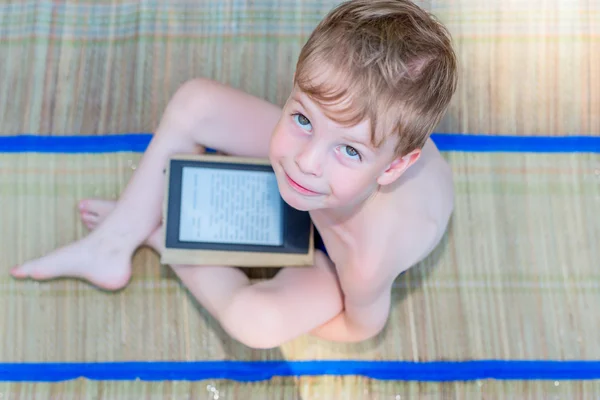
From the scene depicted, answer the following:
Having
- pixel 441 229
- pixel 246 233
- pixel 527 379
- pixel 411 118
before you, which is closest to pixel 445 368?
pixel 527 379

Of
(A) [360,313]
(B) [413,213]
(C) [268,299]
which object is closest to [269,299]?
(C) [268,299]

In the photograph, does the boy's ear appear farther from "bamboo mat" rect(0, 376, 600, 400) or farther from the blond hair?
"bamboo mat" rect(0, 376, 600, 400)

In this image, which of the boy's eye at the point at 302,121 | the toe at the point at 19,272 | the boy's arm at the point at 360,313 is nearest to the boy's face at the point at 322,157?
the boy's eye at the point at 302,121

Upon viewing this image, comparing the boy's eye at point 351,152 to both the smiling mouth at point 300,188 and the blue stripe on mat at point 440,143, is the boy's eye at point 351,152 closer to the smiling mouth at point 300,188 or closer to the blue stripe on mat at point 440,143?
the smiling mouth at point 300,188

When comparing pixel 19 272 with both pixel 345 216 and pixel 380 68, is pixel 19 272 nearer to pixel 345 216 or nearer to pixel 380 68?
pixel 345 216

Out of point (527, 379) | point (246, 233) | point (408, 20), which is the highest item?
point (408, 20)

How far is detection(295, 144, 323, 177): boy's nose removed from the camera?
58cm

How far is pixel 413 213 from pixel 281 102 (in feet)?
1.25

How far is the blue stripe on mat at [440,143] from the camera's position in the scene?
982mm

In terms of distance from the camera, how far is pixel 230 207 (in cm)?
86

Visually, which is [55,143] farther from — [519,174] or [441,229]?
[519,174]

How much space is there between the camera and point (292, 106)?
0.59 metres

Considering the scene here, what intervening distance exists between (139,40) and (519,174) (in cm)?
66

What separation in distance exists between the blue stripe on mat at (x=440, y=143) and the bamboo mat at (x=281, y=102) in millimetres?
13
